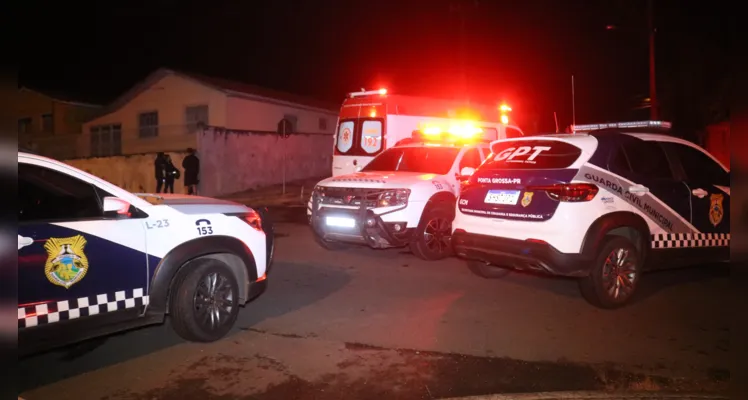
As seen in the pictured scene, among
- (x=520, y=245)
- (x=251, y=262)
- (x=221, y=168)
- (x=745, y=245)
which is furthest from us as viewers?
(x=221, y=168)

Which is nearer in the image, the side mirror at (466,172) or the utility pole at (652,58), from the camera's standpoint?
the side mirror at (466,172)

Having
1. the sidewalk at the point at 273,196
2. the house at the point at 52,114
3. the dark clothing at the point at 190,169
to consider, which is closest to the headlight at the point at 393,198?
the sidewalk at the point at 273,196

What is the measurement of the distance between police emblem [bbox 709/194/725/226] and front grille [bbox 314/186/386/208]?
3986 millimetres

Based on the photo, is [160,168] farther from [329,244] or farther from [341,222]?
[341,222]

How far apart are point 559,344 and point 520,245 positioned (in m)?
1.16

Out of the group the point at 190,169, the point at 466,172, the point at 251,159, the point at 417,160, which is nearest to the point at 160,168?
the point at 190,169

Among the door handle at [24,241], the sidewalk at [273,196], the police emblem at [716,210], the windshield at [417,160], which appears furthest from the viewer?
the sidewalk at [273,196]

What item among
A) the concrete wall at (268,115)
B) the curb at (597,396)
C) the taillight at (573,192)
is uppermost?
the concrete wall at (268,115)

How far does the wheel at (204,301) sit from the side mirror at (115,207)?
678mm

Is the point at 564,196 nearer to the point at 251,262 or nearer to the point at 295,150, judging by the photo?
the point at 251,262

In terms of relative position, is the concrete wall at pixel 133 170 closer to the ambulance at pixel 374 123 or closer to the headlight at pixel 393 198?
the ambulance at pixel 374 123

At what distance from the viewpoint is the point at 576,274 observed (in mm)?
5562

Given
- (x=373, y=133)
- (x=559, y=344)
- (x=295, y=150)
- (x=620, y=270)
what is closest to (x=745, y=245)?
(x=559, y=344)

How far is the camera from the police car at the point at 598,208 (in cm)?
553
